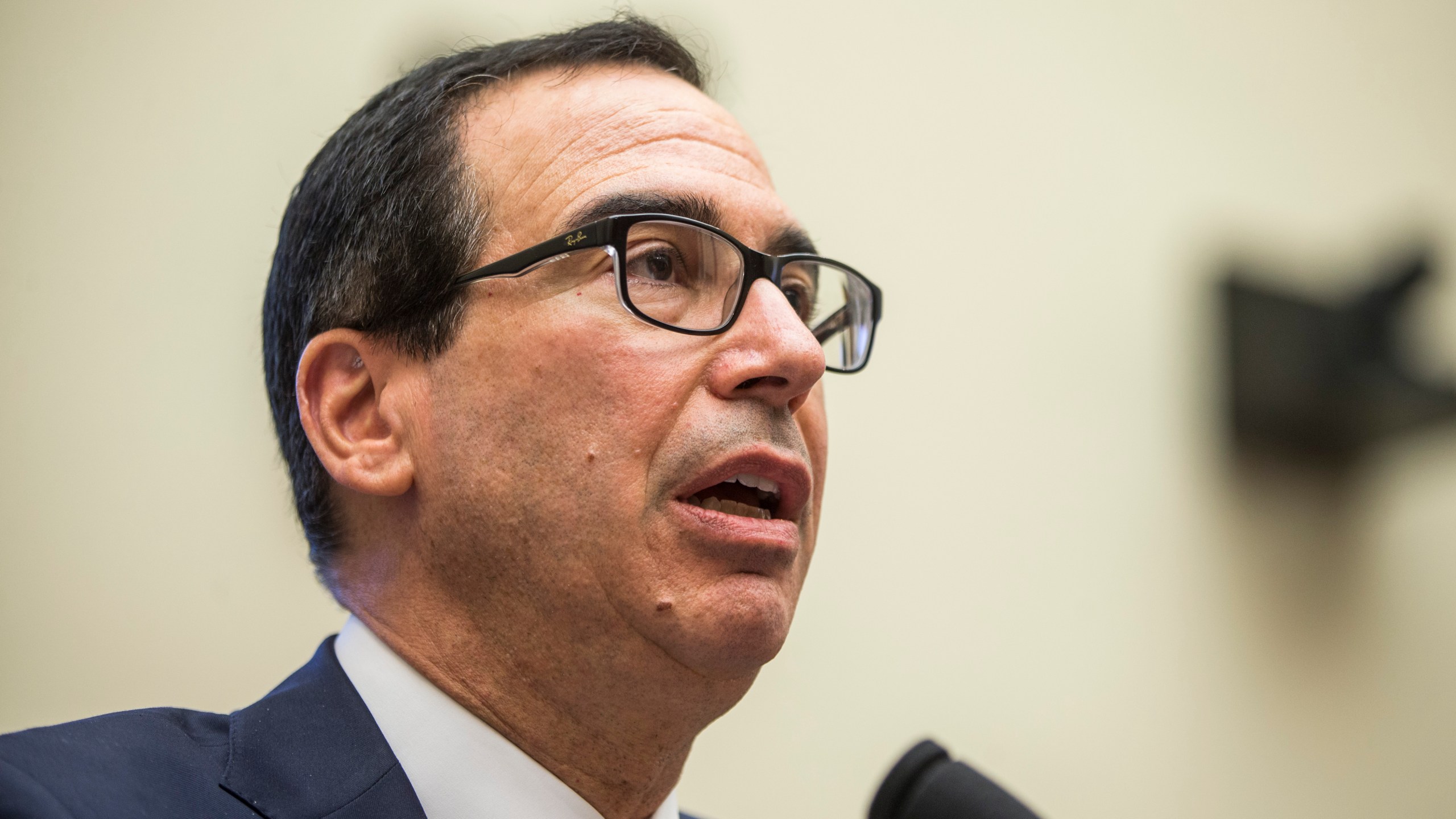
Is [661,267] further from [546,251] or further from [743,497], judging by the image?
[743,497]

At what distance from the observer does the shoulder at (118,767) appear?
870 mm

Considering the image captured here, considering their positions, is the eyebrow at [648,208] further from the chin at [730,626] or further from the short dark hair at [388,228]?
the chin at [730,626]

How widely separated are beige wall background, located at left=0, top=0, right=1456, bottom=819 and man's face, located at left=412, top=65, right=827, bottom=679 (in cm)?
76

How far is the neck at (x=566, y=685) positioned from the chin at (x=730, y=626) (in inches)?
1.7

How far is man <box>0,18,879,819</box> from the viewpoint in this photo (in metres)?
1.10

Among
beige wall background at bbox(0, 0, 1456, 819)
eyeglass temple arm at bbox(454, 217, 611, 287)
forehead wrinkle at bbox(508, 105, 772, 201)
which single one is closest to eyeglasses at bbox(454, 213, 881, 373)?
eyeglass temple arm at bbox(454, 217, 611, 287)

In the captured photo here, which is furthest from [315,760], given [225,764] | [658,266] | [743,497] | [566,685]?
[658,266]

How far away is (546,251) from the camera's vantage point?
119 centimetres

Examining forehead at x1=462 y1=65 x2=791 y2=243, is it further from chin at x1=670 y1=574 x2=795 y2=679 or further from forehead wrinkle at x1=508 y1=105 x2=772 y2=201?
chin at x1=670 y1=574 x2=795 y2=679

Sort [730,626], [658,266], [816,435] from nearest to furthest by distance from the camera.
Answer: [730,626]
[658,266]
[816,435]

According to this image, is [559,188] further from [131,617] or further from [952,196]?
[952,196]

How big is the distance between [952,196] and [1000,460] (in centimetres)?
66

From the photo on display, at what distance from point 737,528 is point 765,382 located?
0.17 m

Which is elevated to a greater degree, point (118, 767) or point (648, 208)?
point (648, 208)
